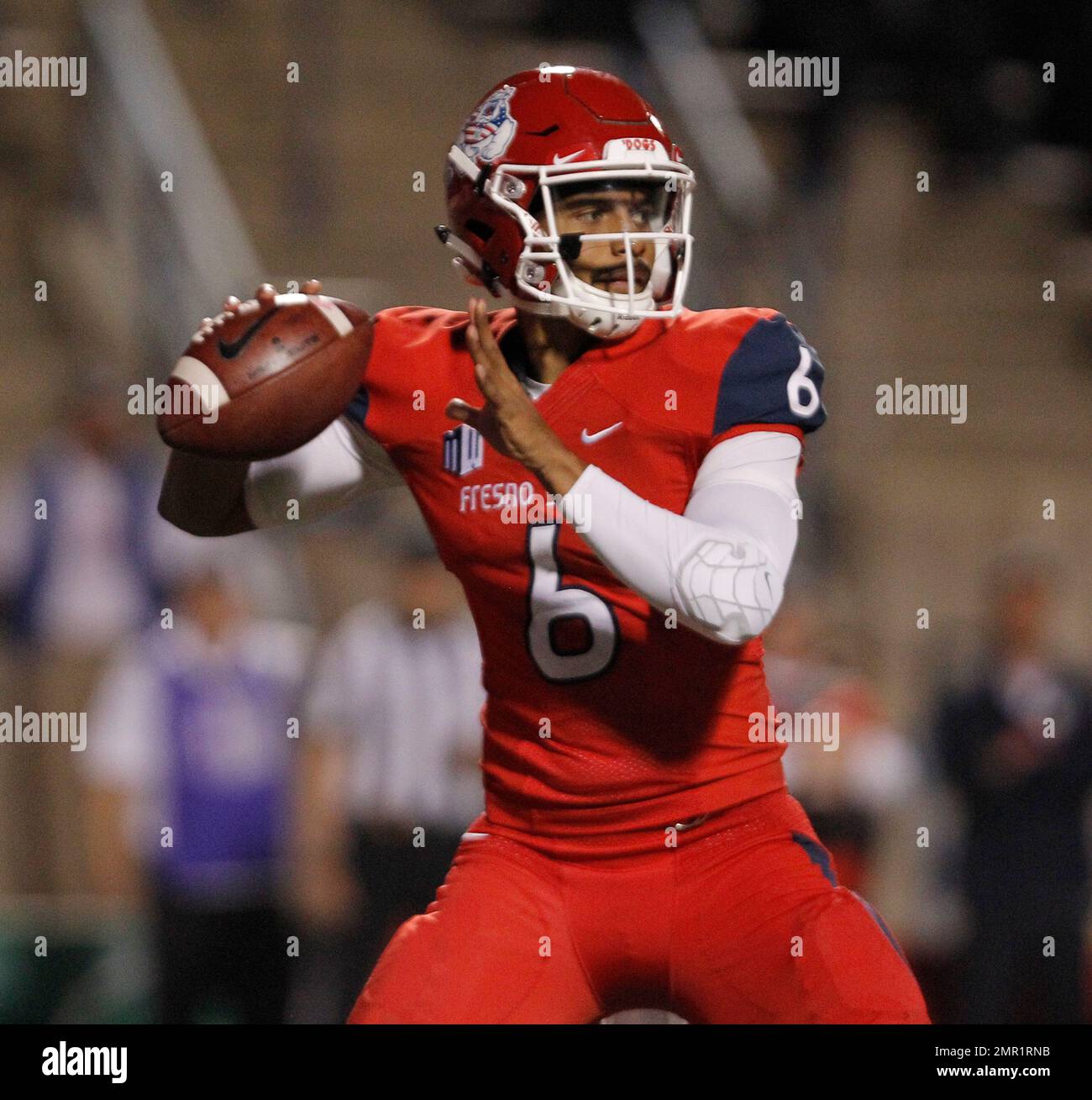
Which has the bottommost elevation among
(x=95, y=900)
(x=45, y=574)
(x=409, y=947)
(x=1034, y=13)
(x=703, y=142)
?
(x=95, y=900)

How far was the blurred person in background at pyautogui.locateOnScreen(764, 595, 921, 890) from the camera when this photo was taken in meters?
6.26

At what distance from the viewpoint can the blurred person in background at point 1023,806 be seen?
6059 millimetres

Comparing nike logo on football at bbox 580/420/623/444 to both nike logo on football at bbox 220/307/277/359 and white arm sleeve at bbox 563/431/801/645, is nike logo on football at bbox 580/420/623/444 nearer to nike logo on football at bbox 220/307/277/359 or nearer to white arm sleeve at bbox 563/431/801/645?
white arm sleeve at bbox 563/431/801/645

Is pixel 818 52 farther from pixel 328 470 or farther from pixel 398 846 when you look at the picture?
pixel 328 470

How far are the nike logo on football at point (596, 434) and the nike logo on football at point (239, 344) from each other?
0.51 meters

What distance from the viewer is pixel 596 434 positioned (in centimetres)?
289

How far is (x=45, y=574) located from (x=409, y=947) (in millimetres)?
3746

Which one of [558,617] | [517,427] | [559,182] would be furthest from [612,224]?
[558,617]

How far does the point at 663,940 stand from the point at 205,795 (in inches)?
125

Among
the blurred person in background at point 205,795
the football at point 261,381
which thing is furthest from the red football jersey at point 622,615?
the blurred person in background at point 205,795

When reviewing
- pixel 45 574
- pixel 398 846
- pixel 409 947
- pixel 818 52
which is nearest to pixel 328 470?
pixel 409 947

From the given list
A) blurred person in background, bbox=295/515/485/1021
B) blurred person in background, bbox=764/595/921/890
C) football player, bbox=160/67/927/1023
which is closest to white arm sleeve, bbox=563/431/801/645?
football player, bbox=160/67/927/1023

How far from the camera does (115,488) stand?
6184 millimetres

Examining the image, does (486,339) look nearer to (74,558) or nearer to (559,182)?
(559,182)
